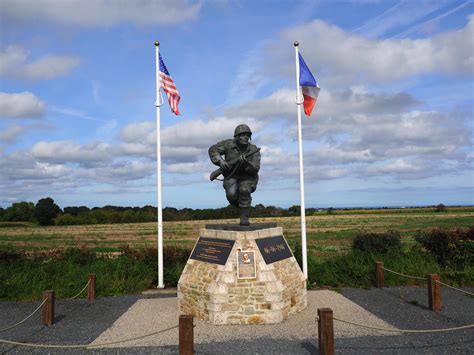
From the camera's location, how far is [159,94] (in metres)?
11.9

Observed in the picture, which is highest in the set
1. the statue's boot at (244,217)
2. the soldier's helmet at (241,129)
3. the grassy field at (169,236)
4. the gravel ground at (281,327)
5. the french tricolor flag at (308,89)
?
the french tricolor flag at (308,89)

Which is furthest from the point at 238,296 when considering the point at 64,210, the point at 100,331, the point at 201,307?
the point at 64,210

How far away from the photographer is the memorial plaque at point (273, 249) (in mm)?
8173

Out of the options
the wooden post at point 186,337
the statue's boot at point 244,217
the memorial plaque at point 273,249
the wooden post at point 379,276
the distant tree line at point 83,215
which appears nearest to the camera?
the wooden post at point 186,337

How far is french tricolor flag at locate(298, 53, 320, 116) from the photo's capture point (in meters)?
11.4

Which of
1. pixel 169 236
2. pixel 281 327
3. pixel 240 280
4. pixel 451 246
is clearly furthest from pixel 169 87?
pixel 169 236

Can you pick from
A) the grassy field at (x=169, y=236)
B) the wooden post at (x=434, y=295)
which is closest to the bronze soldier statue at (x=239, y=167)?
the wooden post at (x=434, y=295)

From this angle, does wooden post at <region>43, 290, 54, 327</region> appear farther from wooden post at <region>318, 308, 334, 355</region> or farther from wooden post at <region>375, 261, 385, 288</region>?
wooden post at <region>375, 261, 385, 288</region>

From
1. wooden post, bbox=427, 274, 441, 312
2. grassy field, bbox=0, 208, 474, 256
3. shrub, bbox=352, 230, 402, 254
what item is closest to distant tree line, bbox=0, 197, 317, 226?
grassy field, bbox=0, 208, 474, 256

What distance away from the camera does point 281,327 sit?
296 inches

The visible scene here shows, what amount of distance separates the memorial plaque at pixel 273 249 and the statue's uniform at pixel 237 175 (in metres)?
1.07

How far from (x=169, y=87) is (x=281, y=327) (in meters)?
8.01

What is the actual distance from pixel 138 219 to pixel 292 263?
62.8 meters

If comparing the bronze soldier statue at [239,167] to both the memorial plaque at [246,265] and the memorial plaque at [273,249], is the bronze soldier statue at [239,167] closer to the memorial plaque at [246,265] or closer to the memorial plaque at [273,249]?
the memorial plaque at [273,249]
